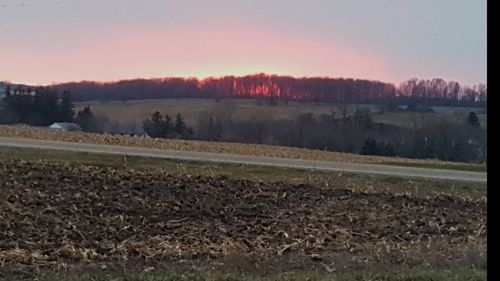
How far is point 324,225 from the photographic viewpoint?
10.3m

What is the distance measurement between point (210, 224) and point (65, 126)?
18.0m

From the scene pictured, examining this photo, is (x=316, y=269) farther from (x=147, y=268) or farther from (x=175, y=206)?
(x=175, y=206)

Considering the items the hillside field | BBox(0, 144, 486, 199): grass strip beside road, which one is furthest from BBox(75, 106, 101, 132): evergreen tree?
BBox(0, 144, 486, 199): grass strip beside road

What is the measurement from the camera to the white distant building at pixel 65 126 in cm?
2652

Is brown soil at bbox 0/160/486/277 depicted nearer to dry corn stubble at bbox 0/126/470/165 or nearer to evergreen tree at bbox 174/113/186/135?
dry corn stubble at bbox 0/126/470/165

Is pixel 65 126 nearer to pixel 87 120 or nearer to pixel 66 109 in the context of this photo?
pixel 66 109

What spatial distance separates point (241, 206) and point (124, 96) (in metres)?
8.60

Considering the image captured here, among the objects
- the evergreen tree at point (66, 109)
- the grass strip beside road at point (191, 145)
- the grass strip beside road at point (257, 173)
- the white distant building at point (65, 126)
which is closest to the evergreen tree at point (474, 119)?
the grass strip beside road at point (257, 173)

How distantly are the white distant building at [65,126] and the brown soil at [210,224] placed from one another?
12.6 meters

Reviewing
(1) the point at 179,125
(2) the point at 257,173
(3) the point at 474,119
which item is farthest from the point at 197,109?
(3) the point at 474,119

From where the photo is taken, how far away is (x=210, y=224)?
10.2m

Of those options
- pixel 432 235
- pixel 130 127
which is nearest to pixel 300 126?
pixel 130 127

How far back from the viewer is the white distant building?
26.5m

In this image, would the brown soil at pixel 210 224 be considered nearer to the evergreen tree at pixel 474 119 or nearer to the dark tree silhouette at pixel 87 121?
the evergreen tree at pixel 474 119
